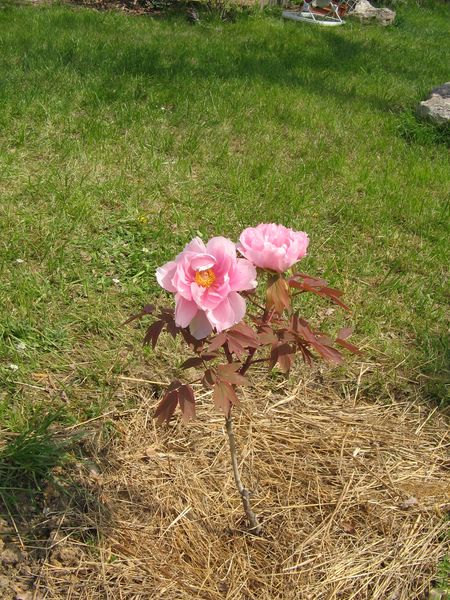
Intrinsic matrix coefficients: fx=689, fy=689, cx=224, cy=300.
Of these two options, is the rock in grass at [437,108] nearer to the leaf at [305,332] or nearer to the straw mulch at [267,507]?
the straw mulch at [267,507]

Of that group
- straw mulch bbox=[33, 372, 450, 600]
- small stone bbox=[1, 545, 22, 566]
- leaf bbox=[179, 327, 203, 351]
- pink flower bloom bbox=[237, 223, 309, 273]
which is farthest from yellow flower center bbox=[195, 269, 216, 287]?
small stone bbox=[1, 545, 22, 566]

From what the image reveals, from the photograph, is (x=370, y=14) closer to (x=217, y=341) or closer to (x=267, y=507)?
(x=267, y=507)

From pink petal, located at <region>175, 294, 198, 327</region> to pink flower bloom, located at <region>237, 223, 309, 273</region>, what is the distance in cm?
21

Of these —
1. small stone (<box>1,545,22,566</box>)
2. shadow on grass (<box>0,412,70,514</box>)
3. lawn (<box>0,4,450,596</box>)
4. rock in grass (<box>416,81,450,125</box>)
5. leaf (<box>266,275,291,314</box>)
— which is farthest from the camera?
rock in grass (<box>416,81,450,125</box>)

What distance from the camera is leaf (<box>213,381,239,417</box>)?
1.79 metres

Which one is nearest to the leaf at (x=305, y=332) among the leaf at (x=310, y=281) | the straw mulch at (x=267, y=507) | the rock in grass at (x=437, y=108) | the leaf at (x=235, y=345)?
the leaf at (x=310, y=281)

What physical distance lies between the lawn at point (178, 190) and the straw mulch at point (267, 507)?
0.25 meters

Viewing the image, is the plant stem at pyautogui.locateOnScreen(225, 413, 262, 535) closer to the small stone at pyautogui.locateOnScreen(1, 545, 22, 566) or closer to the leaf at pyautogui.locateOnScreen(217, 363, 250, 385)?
the leaf at pyautogui.locateOnScreen(217, 363, 250, 385)

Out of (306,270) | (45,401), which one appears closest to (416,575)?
(45,401)

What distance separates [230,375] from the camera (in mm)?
1860

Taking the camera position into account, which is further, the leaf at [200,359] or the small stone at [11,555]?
the small stone at [11,555]

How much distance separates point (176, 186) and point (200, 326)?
2.72 meters

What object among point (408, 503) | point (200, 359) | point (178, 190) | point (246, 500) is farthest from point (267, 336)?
point (178, 190)

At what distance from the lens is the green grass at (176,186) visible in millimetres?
3094
